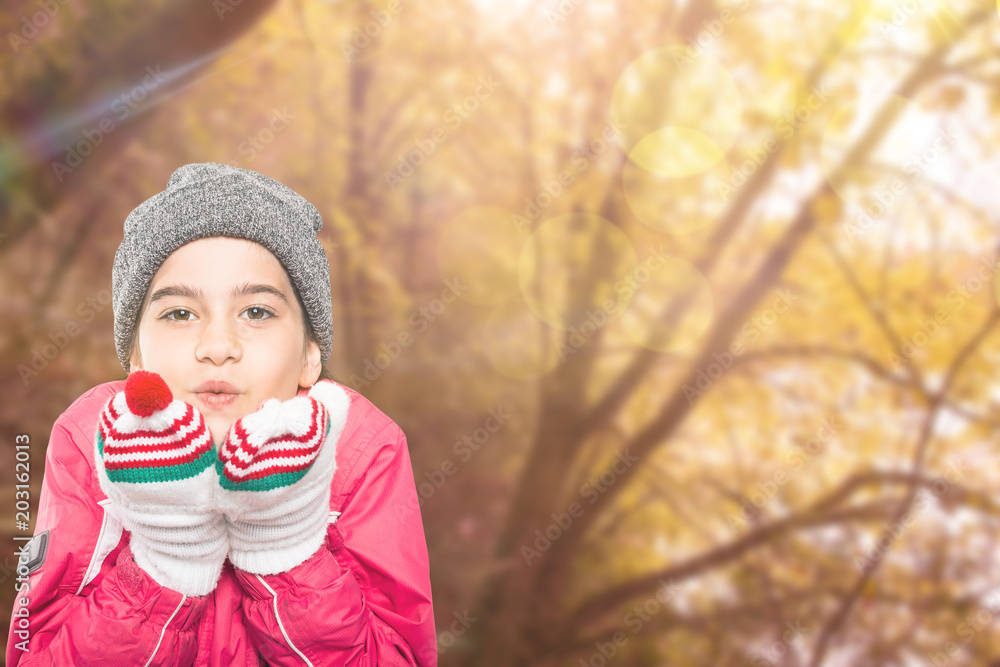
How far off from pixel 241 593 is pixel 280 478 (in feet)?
1.06

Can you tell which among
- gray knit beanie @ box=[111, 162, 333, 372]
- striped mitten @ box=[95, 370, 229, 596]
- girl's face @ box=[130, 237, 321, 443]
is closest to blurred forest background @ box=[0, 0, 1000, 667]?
gray knit beanie @ box=[111, 162, 333, 372]

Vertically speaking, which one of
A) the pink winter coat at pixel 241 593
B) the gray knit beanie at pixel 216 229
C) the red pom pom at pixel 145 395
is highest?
the gray knit beanie at pixel 216 229

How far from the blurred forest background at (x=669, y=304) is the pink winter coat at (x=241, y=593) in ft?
4.15

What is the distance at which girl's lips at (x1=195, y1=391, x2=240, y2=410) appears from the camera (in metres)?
1.06

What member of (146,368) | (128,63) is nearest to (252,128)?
(128,63)

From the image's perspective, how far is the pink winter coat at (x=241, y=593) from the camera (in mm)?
1005

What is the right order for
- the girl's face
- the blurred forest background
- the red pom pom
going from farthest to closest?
1. the blurred forest background
2. the girl's face
3. the red pom pom

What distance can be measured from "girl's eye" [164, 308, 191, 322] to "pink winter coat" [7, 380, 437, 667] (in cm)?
30

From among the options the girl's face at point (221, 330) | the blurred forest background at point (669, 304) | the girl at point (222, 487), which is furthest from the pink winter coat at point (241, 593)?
the blurred forest background at point (669, 304)

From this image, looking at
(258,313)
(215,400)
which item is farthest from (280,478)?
(258,313)

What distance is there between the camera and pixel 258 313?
114 centimetres

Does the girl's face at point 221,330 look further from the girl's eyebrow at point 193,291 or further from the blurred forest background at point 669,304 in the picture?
the blurred forest background at point 669,304

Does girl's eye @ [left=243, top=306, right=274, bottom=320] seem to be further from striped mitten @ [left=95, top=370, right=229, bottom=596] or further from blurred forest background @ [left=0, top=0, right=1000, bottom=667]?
blurred forest background @ [left=0, top=0, right=1000, bottom=667]

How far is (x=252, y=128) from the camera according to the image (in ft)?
8.13
